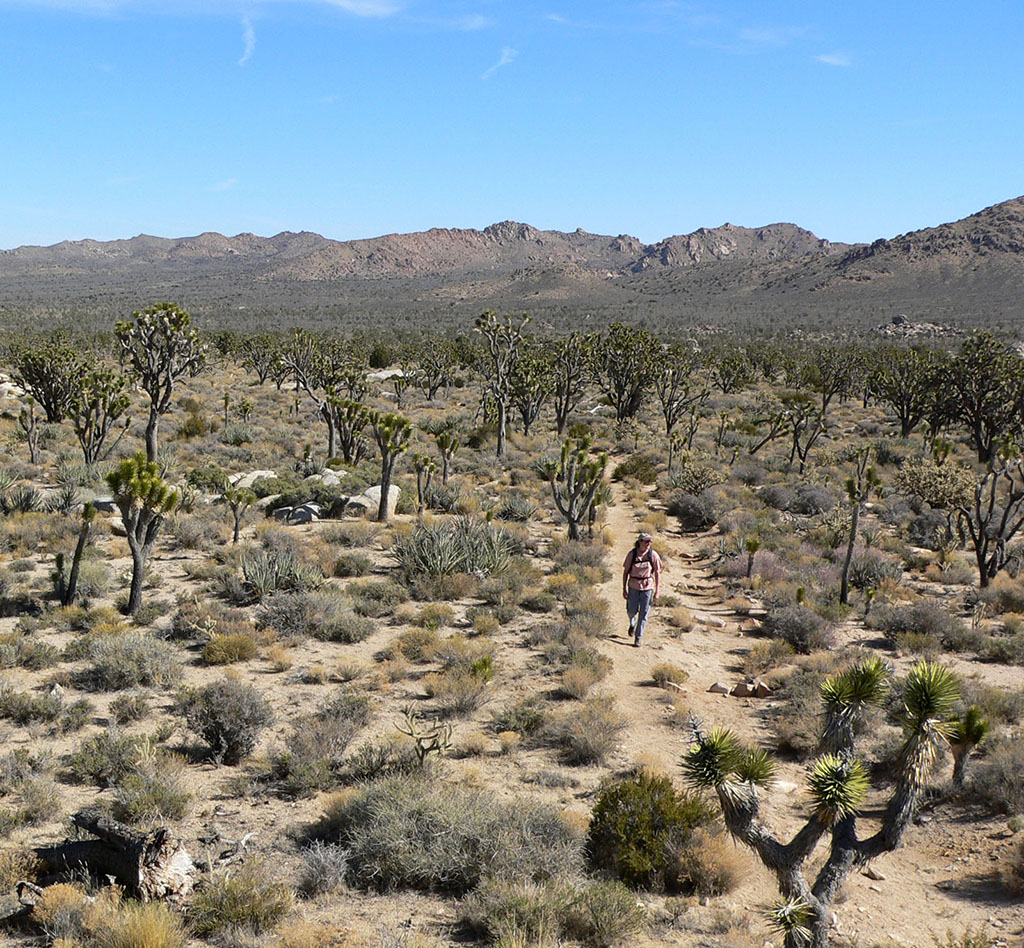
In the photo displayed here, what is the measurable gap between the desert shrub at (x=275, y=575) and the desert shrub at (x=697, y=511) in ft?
34.4

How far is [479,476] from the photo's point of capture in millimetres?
24266

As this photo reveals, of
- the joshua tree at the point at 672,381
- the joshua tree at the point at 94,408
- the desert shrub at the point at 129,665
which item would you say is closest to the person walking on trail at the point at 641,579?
the desert shrub at the point at 129,665

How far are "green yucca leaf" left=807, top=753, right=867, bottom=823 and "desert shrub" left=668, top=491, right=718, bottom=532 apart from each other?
49.3 feet

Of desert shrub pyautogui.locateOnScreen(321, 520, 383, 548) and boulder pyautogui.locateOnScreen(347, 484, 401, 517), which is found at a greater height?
boulder pyautogui.locateOnScreen(347, 484, 401, 517)

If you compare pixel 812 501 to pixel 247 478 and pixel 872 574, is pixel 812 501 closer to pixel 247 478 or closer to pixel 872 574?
pixel 872 574

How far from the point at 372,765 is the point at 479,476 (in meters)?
16.7

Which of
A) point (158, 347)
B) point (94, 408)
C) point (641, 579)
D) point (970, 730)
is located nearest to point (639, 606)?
point (641, 579)

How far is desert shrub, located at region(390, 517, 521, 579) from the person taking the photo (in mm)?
14242

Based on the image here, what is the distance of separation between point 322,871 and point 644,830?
269cm

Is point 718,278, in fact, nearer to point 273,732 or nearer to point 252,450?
point 252,450

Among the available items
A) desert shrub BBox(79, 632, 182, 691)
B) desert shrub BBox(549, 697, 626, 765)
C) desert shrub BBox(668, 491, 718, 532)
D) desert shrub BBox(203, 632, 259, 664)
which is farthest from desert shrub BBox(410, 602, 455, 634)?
desert shrub BBox(668, 491, 718, 532)

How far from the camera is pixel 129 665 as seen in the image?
974 cm

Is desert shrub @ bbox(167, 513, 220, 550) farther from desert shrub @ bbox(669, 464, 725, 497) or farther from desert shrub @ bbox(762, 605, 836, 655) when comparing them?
desert shrub @ bbox(669, 464, 725, 497)

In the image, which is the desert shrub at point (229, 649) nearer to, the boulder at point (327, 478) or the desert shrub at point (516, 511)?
the desert shrub at point (516, 511)
